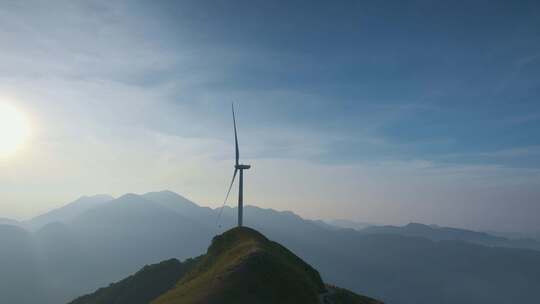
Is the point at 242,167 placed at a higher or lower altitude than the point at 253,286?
higher

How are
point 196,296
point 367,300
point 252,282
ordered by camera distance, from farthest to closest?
1. point 367,300
2. point 252,282
3. point 196,296

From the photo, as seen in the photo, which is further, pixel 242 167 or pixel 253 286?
pixel 242 167

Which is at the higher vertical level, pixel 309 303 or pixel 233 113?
pixel 233 113

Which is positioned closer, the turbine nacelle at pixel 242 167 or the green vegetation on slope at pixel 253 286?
the green vegetation on slope at pixel 253 286

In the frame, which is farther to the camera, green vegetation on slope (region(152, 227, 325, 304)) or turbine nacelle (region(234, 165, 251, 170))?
turbine nacelle (region(234, 165, 251, 170))

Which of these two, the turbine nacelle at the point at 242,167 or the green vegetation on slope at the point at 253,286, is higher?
the turbine nacelle at the point at 242,167

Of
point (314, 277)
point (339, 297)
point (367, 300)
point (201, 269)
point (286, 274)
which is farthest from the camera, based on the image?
point (201, 269)

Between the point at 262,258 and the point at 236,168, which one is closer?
the point at 262,258

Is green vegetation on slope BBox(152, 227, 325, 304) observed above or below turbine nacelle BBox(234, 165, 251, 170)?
below

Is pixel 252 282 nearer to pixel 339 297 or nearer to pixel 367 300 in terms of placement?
pixel 339 297

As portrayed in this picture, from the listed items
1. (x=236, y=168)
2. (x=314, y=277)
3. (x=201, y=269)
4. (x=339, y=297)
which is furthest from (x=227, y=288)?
(x=236, y=168)

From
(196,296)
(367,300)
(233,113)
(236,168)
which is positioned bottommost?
(367,300)
